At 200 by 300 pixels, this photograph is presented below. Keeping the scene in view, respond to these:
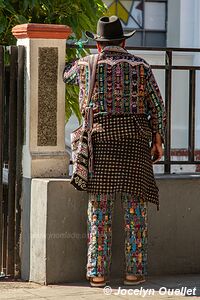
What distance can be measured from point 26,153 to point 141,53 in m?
5.41

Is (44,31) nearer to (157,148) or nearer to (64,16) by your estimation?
(64,16)

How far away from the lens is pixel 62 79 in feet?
26.6

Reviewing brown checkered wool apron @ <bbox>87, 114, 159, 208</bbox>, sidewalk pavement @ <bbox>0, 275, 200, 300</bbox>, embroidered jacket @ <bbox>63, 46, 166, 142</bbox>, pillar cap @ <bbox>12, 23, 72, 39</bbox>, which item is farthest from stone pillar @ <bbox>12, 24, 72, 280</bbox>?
brown checkered wool apron @ <bbox>87, 114, 159, 208</bbox>

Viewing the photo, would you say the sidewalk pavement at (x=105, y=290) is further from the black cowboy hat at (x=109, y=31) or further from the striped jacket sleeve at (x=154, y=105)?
the black cowboy hat at (x=109, y=31)

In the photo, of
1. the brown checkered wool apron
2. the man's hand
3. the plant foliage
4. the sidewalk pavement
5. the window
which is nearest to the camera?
the sidewalk pavement

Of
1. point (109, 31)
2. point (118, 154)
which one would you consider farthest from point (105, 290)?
point (109, 31)

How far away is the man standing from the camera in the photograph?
7.68m

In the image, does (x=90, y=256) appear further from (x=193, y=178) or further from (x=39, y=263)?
(x=193, y=178)

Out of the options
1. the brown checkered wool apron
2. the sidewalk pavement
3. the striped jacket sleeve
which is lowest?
the sidewalk pavement

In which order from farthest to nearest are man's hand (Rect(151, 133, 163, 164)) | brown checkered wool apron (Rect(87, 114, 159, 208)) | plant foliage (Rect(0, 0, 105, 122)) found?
1. plant foliage (Rect(0, 0, 105, 122))
2. man's hand (Rect(151, 133, 163, 164))
3. brown checkered wool apron (Rect(87, 114, 159, 208))

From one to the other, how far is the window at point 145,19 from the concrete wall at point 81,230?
625 centimetres

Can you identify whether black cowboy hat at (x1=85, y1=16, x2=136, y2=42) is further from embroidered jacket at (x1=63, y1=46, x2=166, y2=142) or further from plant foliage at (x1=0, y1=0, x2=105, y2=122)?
plant foliage at (x1=0, y1=0, x2=105, y2=122)

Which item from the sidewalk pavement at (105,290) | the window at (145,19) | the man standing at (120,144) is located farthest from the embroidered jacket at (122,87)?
the window at (145,19)

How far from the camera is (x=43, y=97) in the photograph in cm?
809
